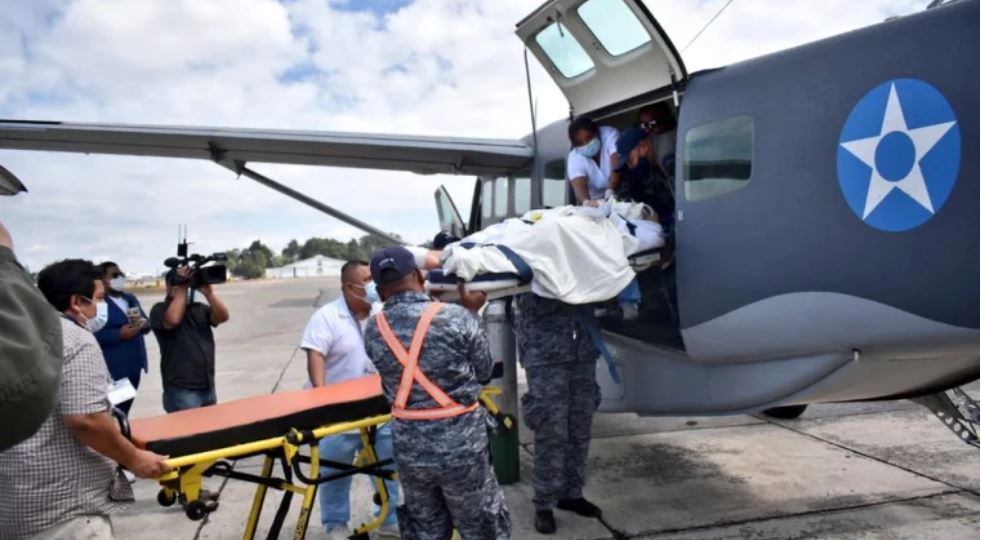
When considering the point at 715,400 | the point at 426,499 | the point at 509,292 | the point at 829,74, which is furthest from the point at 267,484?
Result: the point at 829,74

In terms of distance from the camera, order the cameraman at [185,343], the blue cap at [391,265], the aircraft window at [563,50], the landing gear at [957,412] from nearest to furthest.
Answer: the blue cap at [391,265] → the landing gear at [957,412] → the aircraft window at [563,50] → the cameraman at [185,343]

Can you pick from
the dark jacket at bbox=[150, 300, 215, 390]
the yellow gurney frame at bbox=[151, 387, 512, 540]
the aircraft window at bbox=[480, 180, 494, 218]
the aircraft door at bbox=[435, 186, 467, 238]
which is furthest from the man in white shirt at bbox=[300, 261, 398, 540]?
the aircraft door at bbox=[435, 186, 467, 238]

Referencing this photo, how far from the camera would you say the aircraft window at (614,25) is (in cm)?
400

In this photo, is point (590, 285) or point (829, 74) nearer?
point (829, 74)

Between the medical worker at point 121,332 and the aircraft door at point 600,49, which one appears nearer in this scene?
the aircraft door at point 600,49

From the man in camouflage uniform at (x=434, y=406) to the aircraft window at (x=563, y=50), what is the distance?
2.12 m

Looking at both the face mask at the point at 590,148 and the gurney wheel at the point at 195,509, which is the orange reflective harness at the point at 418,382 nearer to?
the gurney wheel at the point at 195,509

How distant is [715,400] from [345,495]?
7.84 feet

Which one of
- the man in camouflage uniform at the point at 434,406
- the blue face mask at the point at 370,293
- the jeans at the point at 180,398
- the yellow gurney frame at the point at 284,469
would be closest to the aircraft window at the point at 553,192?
the blue face mask at the point at 370,293

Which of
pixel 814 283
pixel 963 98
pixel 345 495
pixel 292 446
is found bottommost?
pixel 345 495

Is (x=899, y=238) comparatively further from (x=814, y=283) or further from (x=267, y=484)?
(x=267, y=484)

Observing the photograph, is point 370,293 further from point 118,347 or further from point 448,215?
point 448,215

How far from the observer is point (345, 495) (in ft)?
14.3

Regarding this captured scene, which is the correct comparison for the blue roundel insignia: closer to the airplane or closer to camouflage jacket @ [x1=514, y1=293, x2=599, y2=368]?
the airplane
